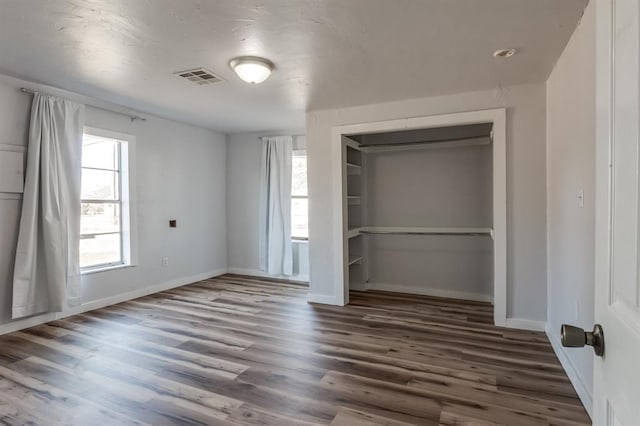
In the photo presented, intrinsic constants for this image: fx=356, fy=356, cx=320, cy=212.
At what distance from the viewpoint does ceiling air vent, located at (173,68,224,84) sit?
3.13 metres

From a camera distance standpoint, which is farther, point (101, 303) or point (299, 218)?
point (299, 218)

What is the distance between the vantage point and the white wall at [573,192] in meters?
2.05

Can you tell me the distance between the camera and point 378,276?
17.0 feet

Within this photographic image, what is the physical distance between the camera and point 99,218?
441 cm

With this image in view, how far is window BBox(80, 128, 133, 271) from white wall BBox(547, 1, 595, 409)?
15.5 ft

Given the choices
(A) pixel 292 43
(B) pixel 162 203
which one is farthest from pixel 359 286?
(A) pixel 292 43

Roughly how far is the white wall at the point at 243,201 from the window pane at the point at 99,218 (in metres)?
2.01

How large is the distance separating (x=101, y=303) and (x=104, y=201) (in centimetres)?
125

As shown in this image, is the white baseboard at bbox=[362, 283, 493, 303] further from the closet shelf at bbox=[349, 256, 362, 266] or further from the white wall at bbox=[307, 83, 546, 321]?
the white wall at bbox=[307, 83, 546, 321]

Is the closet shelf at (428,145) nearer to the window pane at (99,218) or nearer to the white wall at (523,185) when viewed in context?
the white wall at (523,185)

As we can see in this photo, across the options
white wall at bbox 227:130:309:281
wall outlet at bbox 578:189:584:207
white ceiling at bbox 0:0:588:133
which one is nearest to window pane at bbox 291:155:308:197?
white wall at bbox 227:130:309:281

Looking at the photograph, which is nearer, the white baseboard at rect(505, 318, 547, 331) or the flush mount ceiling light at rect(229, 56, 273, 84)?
the flush mount ceiling light at rect(229, 56, 273, 84)

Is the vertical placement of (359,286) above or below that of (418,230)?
below

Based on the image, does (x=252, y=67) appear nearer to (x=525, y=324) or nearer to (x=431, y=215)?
(x=431, y=215)
